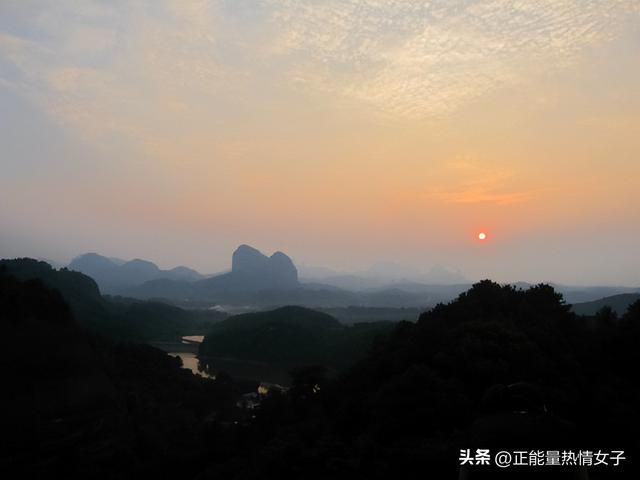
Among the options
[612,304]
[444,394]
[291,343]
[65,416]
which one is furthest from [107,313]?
[612,304]

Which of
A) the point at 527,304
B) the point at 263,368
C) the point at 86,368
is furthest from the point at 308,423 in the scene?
the point at 263,368

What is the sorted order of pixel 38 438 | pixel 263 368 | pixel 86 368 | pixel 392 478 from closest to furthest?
pixel 392 478 → pixel 38 438 → pixel 86 368 → pixel 263 368

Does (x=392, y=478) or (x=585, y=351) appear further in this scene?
(x=585, y=351)

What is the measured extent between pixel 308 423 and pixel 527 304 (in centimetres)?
2029

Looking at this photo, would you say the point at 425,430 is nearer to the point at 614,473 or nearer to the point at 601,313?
the point at 614,473

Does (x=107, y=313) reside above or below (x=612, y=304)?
below

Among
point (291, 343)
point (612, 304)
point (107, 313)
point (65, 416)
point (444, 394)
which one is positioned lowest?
point (291, 343)

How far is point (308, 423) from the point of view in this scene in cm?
2522

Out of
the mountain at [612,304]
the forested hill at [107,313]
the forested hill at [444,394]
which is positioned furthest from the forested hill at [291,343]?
the mountain at [612,304]

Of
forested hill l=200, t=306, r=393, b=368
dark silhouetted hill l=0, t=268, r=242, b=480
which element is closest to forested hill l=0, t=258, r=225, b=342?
forested hill l=200, t=306, r=393, b=368

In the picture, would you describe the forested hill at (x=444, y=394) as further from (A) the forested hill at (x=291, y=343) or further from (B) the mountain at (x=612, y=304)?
(B) the mountain at (x=612, y=304)

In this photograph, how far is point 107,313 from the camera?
Result: 100875mm

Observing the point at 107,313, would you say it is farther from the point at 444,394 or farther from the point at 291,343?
the point at 444,394

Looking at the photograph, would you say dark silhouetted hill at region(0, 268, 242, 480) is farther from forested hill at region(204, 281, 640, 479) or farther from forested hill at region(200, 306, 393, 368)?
forested hill at region(200, 306, 393, 368)
